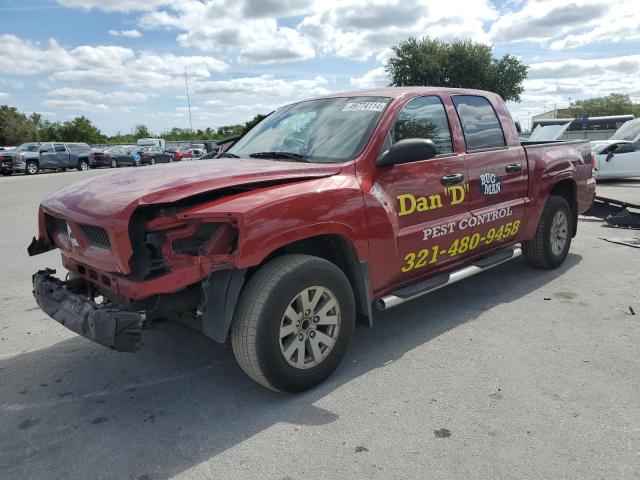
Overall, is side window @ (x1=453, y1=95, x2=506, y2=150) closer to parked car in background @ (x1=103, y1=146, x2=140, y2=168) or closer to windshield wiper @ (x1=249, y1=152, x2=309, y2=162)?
windshield wiper @ (x1=249, y1=152, x2=309, y2=162)

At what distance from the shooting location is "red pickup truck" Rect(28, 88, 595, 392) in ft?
9.44

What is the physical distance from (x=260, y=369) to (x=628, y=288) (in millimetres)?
3865

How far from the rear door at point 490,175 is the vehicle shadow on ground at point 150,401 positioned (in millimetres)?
750

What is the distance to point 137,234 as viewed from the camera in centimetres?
288

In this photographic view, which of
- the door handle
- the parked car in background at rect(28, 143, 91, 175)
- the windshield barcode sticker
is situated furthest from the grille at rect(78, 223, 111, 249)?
the parked car in background at rect(28, 143, 91, 175)

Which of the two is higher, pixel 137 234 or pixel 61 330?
pixel 137 234

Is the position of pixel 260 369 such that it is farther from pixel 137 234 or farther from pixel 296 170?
pixel 296 170

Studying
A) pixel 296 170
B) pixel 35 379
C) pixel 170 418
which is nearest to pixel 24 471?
pixel 170 418

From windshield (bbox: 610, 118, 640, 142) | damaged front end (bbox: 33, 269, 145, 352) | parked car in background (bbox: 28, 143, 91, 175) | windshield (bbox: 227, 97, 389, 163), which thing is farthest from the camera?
parked car in background (bbox: 28, 143, 91, 175)

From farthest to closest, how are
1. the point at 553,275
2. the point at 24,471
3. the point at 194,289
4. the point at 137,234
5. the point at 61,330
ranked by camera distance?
the point at 553,275 < the point at 61,330 < the point at 194,289 < the point at 137,234 < the point at 24,471

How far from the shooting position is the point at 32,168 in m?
27.4

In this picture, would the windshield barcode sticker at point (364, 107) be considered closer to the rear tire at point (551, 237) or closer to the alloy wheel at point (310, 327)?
the alloy wheel at point (310, 327)

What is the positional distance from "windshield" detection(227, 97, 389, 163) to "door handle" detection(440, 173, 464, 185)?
0.71 metres

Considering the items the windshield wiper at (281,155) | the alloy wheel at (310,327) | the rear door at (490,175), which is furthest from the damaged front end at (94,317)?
the rear door at (490,175)
